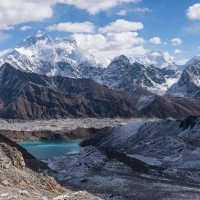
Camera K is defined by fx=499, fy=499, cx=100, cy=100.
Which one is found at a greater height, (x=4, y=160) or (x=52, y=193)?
(x=4, y=160)

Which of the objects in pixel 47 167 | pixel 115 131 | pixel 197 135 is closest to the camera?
pixel 47 167

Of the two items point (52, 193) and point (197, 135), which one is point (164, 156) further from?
point (52, 193)

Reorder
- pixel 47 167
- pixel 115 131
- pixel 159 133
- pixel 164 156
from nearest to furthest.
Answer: pixel 47 167 → pixel 164 156 → pixel 159 133 → pixel 115 131

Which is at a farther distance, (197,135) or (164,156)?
(197,135)

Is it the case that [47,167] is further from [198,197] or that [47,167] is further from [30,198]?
[30,198]

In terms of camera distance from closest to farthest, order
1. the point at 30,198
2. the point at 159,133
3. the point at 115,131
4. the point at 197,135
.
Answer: the point at 30,198 < the point at 197,135 < the point at 159,133 < the point at 115,131

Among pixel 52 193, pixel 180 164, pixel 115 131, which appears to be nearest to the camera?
pixel 52 193

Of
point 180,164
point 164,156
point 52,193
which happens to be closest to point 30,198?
point 52,193

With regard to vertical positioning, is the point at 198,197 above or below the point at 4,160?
below

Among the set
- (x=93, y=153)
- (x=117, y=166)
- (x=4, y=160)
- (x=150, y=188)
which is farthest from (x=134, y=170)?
(x=4, y=160)
